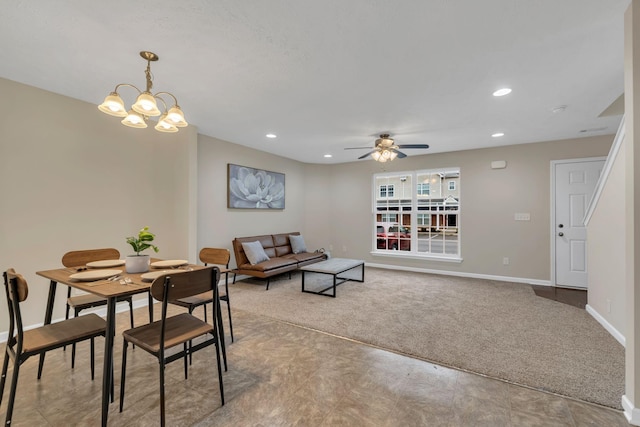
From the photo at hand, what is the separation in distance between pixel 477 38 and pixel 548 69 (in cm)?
97

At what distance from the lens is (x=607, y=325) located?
3.01 metres

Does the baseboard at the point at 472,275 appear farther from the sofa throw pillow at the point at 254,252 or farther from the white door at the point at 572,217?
the sofa throw pillow at the point at 254,252

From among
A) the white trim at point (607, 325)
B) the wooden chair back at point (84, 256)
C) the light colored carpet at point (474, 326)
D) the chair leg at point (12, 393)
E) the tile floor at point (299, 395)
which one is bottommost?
the tile floor at point (299, 395)

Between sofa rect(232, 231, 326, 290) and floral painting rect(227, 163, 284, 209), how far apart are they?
2.17ft

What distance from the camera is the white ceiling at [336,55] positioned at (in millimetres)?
1772

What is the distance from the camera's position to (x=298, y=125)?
13.3ft

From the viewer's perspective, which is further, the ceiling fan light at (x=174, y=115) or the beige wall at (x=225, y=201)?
the beige wall at (x=225, y=201)

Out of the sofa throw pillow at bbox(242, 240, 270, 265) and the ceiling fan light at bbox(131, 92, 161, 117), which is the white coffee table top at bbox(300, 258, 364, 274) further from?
the ceiling fan light at bbox(131, 92, 161, 117)

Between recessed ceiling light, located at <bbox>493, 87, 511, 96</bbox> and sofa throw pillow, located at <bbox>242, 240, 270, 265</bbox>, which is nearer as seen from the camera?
recessed ceiling light, located at <bbox>493, 87, 511, 96</bbox>

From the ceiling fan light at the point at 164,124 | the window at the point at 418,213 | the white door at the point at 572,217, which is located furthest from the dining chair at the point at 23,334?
the white door at the point at 572,217

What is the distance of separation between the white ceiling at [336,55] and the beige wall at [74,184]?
319mm

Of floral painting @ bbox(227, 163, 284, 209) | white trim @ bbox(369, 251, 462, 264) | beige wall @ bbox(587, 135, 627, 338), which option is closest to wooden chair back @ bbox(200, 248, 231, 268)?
floral painting @ bbox(227, 163, 284, 209)

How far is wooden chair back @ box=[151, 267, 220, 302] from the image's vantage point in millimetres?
1618

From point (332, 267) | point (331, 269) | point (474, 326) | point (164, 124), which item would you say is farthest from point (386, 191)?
point (164, 124)
